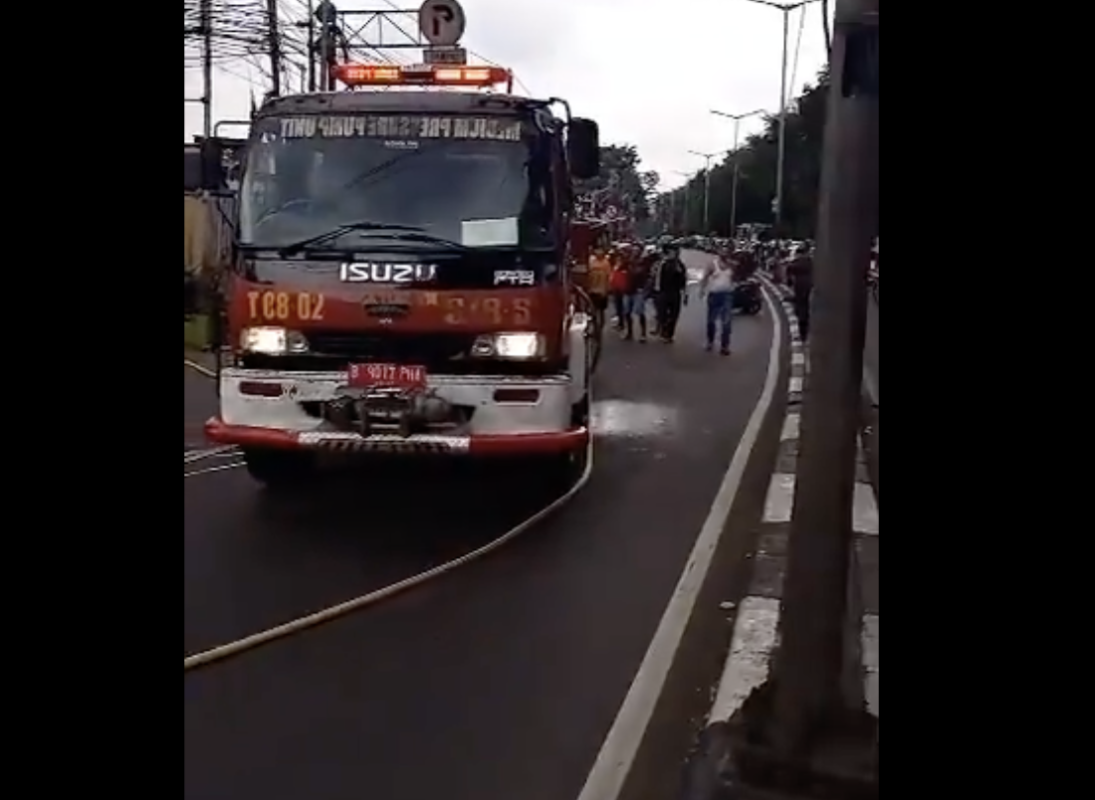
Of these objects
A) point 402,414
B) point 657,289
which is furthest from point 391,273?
point 657,289

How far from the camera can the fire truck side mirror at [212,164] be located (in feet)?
26.1

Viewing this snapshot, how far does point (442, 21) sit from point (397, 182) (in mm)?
3995

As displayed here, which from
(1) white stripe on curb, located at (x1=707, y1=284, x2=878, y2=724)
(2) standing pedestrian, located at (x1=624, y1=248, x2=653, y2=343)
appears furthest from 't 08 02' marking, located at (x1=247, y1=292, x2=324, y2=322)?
(2) standing pedestrian, located at (x1=624, y1=248, x2=653, y2=343)

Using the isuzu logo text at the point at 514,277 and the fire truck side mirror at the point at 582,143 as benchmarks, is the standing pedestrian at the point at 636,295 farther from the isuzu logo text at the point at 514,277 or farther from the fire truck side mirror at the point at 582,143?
the isuzu logo text at the point at 514,277

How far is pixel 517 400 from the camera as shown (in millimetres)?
7926

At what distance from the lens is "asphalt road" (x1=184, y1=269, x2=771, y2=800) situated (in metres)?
4.57

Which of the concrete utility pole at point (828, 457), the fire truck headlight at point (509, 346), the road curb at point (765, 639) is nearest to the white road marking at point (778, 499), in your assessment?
the road curb at point (765, 639)

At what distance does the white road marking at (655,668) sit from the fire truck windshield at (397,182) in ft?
6.64

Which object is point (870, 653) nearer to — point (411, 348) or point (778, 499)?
point (411, 348)

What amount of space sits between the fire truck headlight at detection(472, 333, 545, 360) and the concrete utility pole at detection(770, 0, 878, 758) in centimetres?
390
